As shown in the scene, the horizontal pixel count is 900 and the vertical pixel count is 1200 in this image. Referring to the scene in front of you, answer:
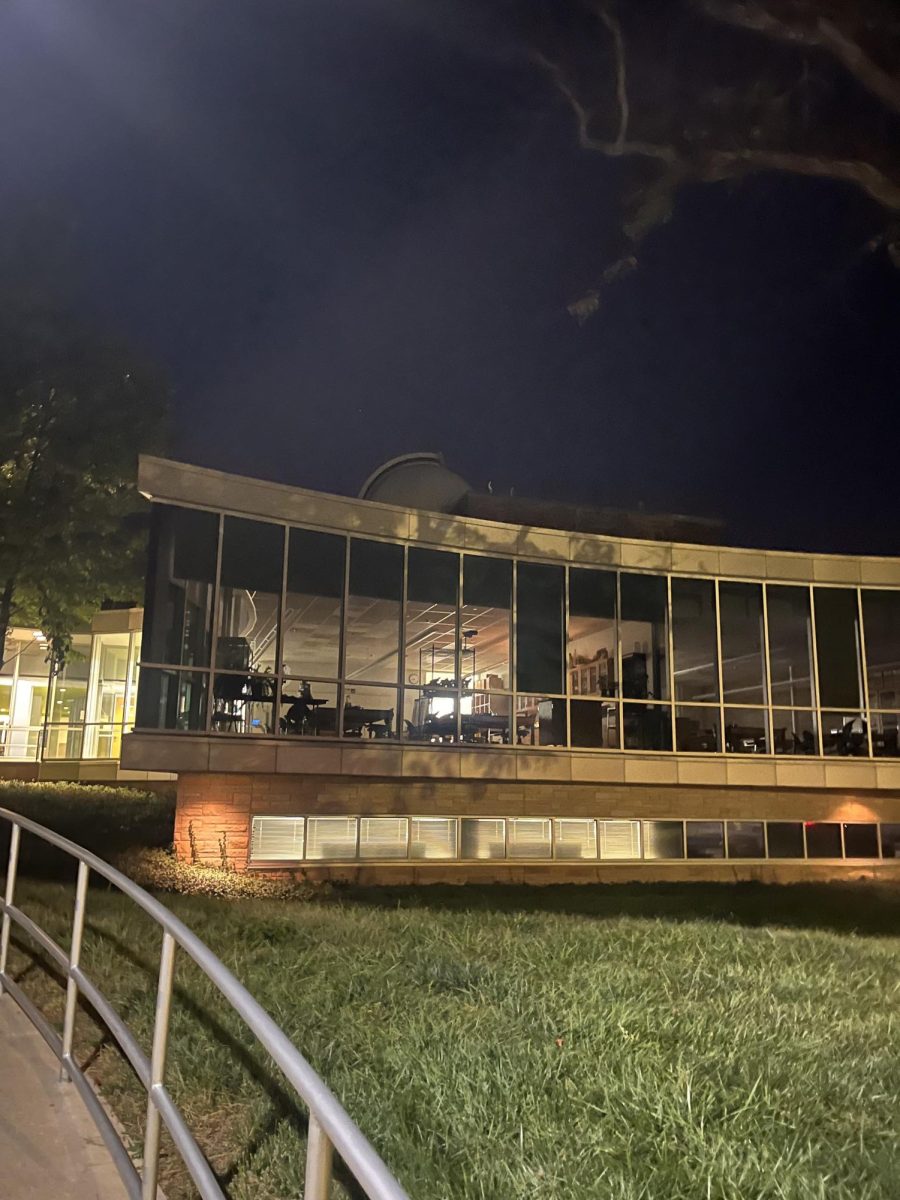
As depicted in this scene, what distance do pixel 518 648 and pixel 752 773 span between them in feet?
16.1

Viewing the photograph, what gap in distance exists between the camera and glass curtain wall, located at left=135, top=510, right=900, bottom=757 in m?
13.8

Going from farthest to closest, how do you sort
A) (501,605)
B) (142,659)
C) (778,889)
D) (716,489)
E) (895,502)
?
(716,489) → (895,502) → (501,605) → (778,889) → (142,659)

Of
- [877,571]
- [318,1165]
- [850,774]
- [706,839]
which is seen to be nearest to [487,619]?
[706,839]

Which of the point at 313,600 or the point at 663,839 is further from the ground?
the point at 313,600

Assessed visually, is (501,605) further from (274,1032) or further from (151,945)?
(274,1032)

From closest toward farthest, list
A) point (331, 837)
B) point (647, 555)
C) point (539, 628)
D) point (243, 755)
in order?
point (243, 755), point (331, 837), point (539, 628), point (647, 555)

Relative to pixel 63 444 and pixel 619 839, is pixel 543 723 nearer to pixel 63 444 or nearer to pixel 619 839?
pixel 619 839

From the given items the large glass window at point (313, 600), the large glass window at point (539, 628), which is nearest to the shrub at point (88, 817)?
the large glass window at point (313, 600)

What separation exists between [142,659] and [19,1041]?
9179 mm

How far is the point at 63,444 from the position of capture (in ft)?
55.4

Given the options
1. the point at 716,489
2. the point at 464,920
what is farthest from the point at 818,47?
the point at 716,489

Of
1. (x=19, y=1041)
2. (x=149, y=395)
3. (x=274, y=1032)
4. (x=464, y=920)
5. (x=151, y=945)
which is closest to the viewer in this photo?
(x=274, y=1032)

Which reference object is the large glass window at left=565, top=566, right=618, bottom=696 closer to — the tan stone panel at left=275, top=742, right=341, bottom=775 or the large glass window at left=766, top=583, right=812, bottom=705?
the large glass window at left=766, top=583, right=812, bottom=705

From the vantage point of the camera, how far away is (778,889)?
50.8 ft
